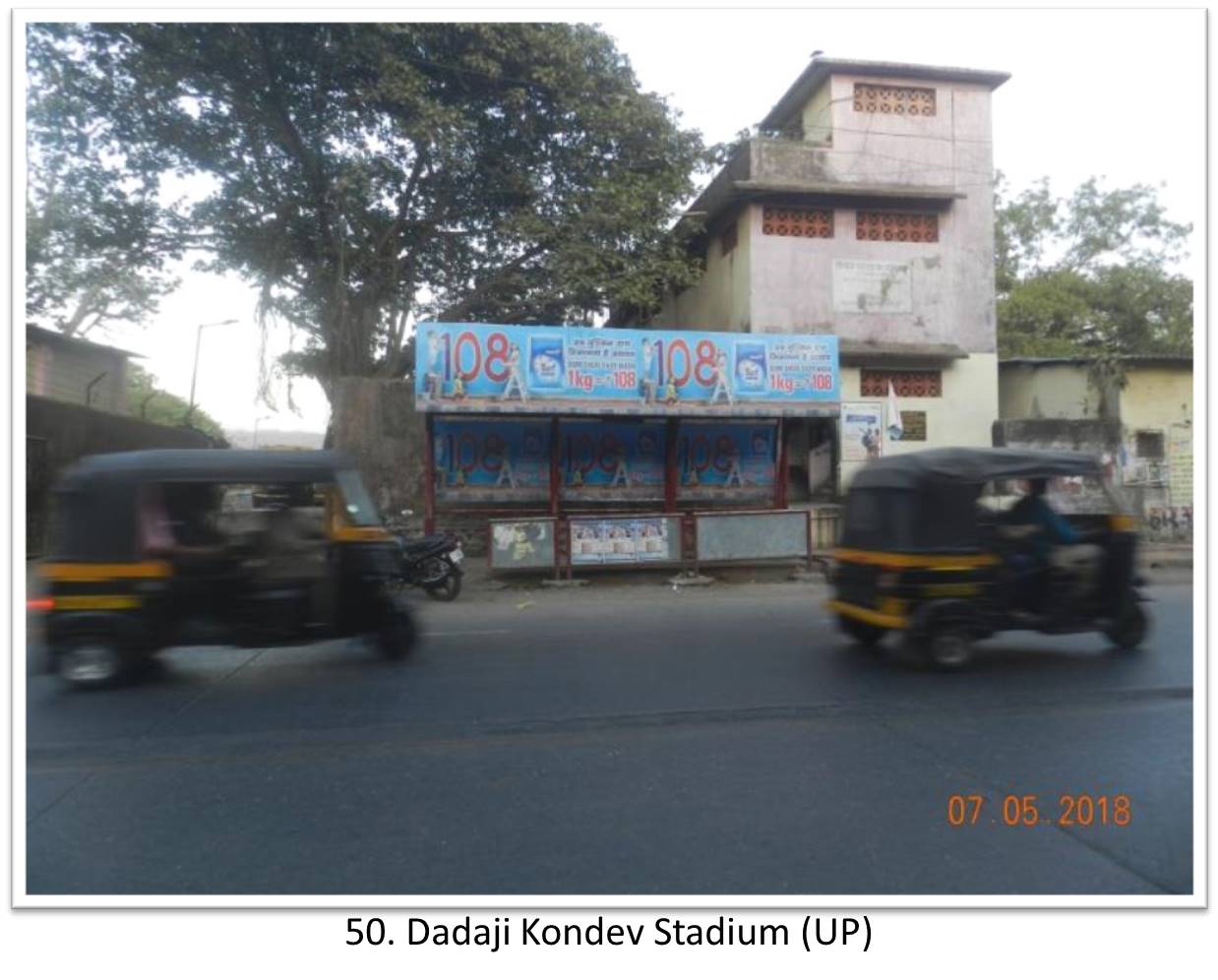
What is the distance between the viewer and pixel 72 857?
375 cm

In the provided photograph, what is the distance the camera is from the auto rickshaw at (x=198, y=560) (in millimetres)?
6602

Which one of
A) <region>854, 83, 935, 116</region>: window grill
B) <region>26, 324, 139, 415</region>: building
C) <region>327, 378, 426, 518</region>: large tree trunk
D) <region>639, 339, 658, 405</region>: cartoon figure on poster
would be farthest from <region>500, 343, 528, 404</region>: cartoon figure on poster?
<region>854, 83, 935, 116</region>: window grill

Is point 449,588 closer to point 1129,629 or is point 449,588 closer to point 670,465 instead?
point 670,465

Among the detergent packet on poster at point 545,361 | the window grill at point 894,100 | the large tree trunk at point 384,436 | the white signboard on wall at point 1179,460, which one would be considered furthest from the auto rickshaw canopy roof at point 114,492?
the white signboard on wall at point 1179,460

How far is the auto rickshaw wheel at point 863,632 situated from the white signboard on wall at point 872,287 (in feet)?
36.1

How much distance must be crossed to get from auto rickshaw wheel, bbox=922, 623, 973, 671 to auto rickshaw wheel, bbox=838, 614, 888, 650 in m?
0.84

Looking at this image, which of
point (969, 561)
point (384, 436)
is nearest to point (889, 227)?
point (384, 436)

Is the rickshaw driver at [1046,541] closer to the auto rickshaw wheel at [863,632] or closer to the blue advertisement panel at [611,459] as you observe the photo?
the auto rickshaw wheel at [863,632]

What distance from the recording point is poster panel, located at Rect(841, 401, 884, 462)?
→ 16688 mm

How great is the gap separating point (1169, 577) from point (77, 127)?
59.1 feet

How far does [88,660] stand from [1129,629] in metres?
8.33

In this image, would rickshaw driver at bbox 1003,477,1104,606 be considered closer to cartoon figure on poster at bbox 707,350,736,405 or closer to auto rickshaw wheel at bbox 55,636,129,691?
auto rickshaw wheel at bbox 55,636,129,691

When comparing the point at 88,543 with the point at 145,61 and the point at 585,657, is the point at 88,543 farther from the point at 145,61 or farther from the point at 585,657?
the point at 145,61

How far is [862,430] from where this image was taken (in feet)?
55.6
